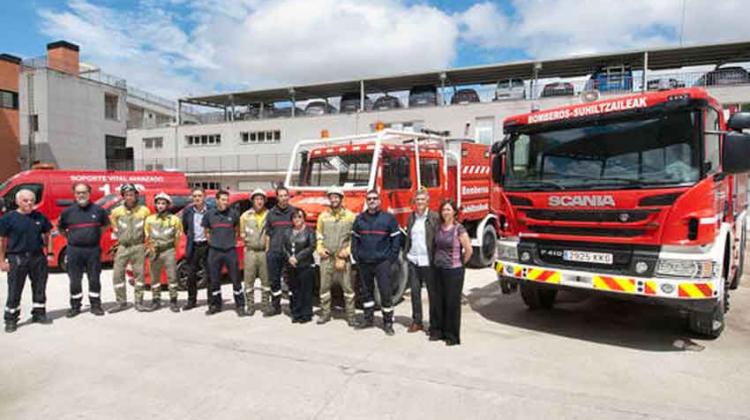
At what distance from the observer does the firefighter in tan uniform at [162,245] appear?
679 centimetres

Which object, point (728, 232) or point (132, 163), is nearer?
point (728, 232)

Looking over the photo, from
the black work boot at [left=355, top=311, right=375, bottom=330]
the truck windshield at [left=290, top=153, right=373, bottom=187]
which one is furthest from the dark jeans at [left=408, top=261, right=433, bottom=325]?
the truck windshield at [left=290, top=153, right=373, bottom=187]

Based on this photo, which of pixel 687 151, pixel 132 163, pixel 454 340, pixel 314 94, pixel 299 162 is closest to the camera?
pixel 687 151

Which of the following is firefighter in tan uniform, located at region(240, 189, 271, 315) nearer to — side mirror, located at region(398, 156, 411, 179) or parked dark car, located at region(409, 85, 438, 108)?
side mirror, located at region(398, 156, 411, 179)

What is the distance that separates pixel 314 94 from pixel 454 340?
28050mm

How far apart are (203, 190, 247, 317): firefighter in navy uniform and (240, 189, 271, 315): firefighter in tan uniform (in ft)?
0.52

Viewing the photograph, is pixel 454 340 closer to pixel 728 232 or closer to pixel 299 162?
pixel 728 232

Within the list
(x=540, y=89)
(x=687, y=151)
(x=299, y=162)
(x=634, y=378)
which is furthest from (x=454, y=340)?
(x=540, y=89)

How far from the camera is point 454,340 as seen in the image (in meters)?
5.27

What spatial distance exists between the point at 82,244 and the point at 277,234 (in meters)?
Result: 2.71

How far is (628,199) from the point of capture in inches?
192

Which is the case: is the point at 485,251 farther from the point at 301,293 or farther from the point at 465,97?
the point at 465,97

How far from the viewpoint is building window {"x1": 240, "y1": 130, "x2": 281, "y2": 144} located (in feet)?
99.5

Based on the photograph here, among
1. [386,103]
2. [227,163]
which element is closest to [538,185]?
[386,103]
